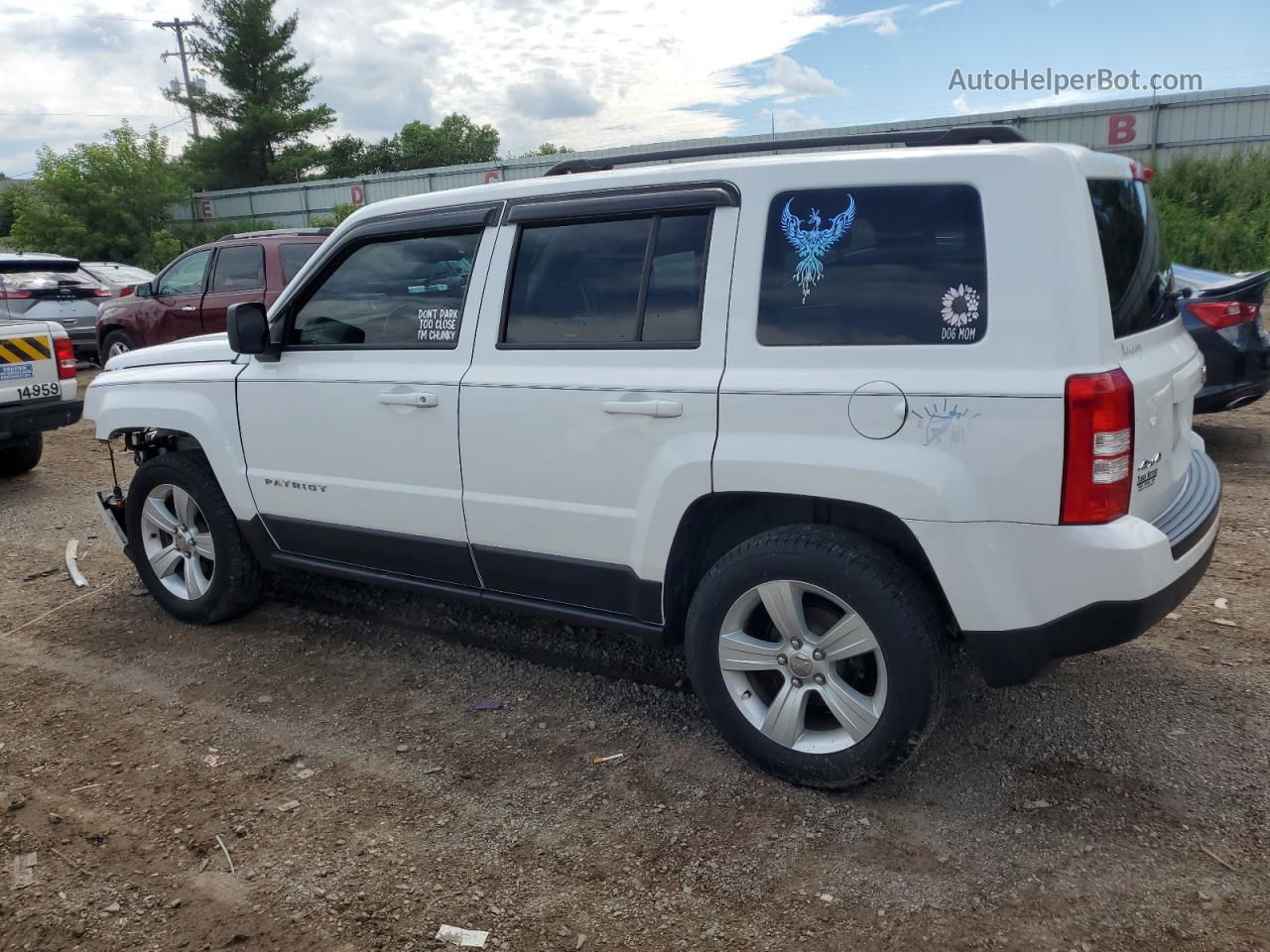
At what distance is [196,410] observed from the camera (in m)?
4.54

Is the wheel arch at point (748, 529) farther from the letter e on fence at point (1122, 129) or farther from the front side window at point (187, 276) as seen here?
the letter e on fence at point (1122, 129)

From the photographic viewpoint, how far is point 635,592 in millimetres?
3426

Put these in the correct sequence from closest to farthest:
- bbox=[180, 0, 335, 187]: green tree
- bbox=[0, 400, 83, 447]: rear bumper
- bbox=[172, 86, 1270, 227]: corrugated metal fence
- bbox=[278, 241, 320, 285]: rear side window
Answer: bbox=[0, 400, 83, 447]: rear bumper, bbox=[278, 241, 320, 285]: rear side window, bbox=[172, 86, 1270, 227]: corrugated metal fence, bbox=[180, 0, 335, 187]: green tree

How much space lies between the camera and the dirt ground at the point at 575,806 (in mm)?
2666

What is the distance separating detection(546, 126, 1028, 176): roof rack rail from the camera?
3.06 metres

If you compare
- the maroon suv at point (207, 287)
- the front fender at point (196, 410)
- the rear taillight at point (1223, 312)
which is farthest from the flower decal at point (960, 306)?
the maroon suv at point (207, 287)

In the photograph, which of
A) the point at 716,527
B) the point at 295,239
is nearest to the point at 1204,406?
the point at 716,527

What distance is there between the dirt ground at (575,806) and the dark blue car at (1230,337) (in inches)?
101

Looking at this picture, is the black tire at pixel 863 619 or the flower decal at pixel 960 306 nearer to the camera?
the flower decal at pixel 960 306

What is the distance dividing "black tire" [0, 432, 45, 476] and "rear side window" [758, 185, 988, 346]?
7545mm

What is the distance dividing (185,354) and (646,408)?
2657 mm

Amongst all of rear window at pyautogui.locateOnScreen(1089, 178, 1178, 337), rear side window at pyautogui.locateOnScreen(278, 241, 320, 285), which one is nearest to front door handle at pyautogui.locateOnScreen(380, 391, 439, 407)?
rear window at pyautogui.locateOnScreen(1089, 178, 1178, 337)

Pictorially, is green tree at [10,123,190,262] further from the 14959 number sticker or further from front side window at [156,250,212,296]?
the 14959 number sticker

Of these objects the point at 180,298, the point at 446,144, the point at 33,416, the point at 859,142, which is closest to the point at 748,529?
the point at 859,142
